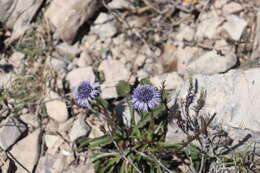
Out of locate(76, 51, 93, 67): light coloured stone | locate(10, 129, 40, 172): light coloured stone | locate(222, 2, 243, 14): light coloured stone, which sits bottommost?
locate(10, 129, 40, 172): light coloured stone

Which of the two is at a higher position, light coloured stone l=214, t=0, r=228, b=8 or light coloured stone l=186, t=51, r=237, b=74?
light coloured stone l=214, t=0, r=228, b=8

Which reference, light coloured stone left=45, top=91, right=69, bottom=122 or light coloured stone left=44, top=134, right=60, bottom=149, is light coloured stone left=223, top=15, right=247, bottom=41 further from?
light coloured stone left=44, top=134, right=60, bottom=149

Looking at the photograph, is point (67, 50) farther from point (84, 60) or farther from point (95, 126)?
point (95, 126)

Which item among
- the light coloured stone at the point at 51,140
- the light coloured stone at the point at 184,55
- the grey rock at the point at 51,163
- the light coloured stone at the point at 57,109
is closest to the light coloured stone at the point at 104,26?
the light coloured stone at the point at 184,55

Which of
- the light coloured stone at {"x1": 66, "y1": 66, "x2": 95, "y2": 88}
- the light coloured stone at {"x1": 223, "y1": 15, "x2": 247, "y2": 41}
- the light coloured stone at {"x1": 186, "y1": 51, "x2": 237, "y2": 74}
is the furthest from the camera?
the light coloured stone at {"x1": 223, "y1": 15, "x2": 247, "y2": 41}

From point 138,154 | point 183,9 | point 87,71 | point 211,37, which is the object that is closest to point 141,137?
point 138,154

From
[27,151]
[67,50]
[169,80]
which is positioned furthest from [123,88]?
[27,151]

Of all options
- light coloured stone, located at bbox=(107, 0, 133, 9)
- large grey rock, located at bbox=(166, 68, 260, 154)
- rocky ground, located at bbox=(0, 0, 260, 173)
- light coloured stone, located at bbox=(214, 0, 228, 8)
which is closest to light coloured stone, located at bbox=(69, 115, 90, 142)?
rocky ground, located at bbox=(0, 0, 260, 173)
